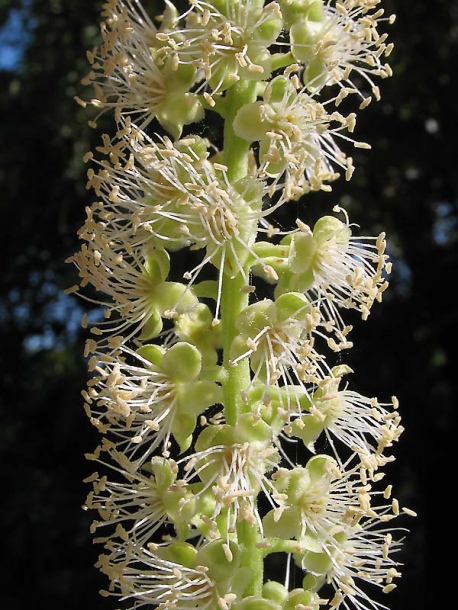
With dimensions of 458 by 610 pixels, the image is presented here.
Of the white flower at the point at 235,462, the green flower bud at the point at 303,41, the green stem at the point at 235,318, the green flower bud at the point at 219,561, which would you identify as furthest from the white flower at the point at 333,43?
the green flower bud at the point at 219,561

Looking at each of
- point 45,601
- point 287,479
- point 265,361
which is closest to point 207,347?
point 265,361

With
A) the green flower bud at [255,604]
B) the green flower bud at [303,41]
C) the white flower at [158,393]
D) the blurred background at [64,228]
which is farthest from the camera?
the blurred background at [64,228]

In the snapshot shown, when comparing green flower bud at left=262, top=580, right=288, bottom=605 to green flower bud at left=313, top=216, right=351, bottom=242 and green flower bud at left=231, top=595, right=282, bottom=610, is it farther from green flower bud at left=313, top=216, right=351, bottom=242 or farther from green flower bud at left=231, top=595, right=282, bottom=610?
green flower bud at left=313, top=216, right=351, bottom=242

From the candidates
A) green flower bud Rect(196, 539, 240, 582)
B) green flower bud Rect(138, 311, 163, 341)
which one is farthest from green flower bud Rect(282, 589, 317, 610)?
green flower bud Rect(138, 311, 163, 341)

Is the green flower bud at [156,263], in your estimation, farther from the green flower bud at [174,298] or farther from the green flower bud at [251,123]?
the green flower bud at [251,123]

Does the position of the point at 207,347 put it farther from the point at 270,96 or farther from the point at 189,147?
the point at 270,96
